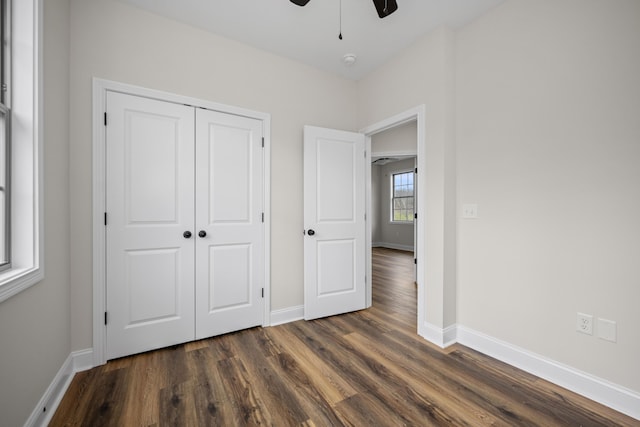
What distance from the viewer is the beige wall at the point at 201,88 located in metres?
1.91

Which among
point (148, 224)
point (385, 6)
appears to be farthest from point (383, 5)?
point (148, 224)

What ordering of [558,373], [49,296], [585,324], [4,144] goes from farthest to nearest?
[558,373] < [585,324] < [49,296] < [4,144]

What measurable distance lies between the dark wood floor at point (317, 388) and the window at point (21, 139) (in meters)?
0.92

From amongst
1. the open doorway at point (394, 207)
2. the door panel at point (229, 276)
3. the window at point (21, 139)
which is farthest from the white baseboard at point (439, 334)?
the open doorway at point (394, 207)

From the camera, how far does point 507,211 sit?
206 centimetres

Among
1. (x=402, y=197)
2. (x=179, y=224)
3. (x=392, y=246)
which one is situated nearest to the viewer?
(x=179, y=224)

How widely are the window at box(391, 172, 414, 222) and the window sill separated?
25.4 ft

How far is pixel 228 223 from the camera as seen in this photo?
2467 millimetres

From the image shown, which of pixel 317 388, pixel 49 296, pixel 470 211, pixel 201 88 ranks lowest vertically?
pixel 317 388

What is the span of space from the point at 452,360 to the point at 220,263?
6.92 ft

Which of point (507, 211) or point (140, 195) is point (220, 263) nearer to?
point (140, 195)

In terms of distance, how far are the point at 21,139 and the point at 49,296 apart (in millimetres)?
890

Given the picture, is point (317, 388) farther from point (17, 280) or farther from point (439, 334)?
point (17, 280)

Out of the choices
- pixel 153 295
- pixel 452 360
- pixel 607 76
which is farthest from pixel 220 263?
pixel 607 76
